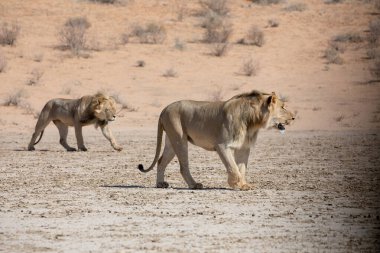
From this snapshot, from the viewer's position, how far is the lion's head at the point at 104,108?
A: 68.8ft

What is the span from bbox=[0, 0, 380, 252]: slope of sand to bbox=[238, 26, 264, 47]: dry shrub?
410mm

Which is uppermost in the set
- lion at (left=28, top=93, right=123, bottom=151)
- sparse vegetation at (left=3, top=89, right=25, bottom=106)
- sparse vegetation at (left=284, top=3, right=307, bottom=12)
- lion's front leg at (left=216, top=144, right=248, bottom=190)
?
lion's front leg at (left=216, top=144, right=248, bottom=190)

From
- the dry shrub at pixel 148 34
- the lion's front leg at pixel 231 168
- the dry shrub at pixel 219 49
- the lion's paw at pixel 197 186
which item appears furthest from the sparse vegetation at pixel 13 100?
the lion's front leg at pixel 231 168

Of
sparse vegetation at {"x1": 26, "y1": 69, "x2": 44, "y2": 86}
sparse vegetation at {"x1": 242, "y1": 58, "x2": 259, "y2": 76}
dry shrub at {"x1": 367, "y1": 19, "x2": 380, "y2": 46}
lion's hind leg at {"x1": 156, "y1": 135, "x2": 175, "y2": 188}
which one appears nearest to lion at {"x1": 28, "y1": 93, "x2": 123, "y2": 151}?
lion's hind leg at {"x1": 156, "y1": 135, "x2": 175, "y2": 188}

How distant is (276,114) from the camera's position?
1413 cm

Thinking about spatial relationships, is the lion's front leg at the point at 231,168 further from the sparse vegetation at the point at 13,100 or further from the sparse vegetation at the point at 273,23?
the sparse vegetation at the point at 273,23

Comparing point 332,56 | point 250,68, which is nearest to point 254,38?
point 332,56

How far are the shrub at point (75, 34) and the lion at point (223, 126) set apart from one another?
21.1m

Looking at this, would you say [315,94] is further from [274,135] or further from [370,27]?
[370,27]

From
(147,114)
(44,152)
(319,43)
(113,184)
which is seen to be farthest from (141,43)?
(113,184)

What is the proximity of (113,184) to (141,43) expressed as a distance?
74.4 feet

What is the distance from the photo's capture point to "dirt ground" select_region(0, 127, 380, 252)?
986 cm

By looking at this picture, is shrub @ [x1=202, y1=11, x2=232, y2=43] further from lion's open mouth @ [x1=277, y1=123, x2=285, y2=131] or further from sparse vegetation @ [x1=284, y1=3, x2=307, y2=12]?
lion's open mouth @ [x1=277, y1=123, x2=285, y2=131]

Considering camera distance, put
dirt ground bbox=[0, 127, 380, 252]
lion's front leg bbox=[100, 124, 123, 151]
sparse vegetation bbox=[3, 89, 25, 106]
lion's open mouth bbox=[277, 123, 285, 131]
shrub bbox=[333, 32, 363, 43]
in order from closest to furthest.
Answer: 1. dirt ground bbox=[0, 127, 380, 252]
2. lion's open mouth bbox=[277, 123, 285, 131]
3. lion's front leg bbox=[100, 124, 123, 151]
4. sparse vegetation bbox=[3, 89, 25, 106]
5. shrub bbox=[333, 32, 363, 43]
